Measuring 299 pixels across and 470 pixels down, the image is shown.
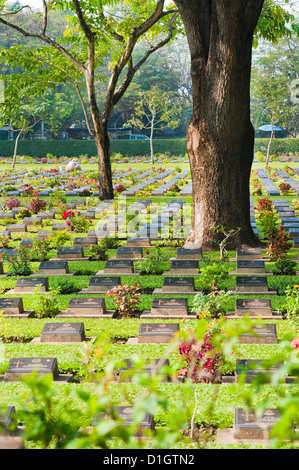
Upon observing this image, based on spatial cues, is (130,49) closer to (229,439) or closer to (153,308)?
(153,308)

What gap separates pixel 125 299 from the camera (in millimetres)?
7465

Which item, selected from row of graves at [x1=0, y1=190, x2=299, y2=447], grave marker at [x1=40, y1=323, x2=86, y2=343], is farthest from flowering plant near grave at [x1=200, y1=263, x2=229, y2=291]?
grave marker at [x1=40, y1=323, x2=86, y2=343]

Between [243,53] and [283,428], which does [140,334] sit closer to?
[283,428]

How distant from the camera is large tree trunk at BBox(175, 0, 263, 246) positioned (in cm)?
993

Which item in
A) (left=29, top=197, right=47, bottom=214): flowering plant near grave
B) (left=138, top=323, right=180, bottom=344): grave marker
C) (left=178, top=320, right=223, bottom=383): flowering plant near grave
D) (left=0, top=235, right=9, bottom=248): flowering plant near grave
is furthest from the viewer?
(left=29, top=197, right=47, bottom=214): flowering plant near grave

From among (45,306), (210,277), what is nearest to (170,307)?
(210,277)

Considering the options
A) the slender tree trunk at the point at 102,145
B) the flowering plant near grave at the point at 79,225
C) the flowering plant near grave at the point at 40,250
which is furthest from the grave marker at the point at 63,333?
the slender tree trunk at the point at 102,145

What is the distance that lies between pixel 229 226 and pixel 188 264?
1638 mm

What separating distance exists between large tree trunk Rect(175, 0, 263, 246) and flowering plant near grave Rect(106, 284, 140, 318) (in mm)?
3553

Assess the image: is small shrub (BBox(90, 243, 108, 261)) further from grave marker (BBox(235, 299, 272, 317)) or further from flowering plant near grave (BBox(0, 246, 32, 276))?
grave marker (BBox(235, 299, 272, 317))

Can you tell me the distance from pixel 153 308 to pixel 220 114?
4.45 m

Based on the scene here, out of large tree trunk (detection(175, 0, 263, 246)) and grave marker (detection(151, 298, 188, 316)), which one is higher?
large tree trunk (detection(175, 0, 263, 246))

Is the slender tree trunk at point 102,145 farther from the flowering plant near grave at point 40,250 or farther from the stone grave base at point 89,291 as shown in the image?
the stone grave base at point 89,291
